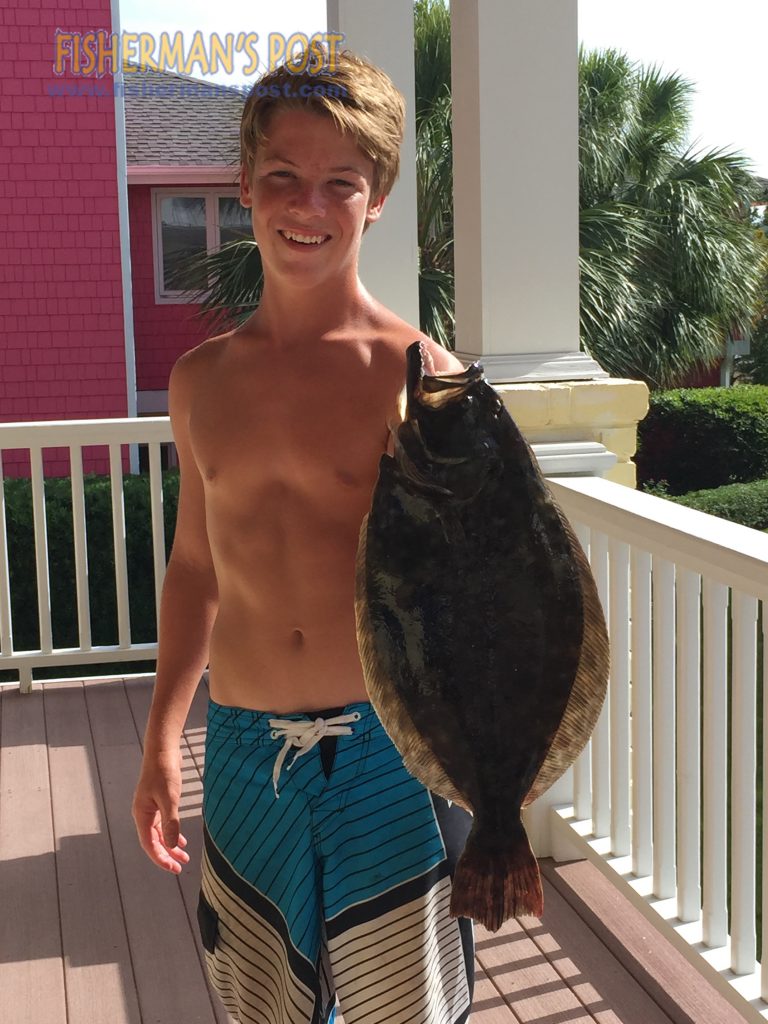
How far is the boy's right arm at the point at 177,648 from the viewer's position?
1664mm

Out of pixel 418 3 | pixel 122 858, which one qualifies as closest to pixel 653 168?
pixel 418 3

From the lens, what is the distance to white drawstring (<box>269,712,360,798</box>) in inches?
59.6

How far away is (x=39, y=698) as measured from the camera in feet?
16.5

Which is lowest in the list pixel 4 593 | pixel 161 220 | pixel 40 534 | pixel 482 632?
pixel 4 593

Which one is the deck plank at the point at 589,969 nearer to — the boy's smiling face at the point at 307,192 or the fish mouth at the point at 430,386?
the boy's smiling face at the point at 307,192

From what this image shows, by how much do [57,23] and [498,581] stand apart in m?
11.2

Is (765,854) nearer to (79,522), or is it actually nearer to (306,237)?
(306,237)

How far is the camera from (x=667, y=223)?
15.7 meters

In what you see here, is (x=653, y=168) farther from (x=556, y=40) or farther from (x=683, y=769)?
(x=683, y=769)


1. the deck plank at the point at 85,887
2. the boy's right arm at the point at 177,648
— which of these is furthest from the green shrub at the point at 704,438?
the boy's right arm at the point at 177,648

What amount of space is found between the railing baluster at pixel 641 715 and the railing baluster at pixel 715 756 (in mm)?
270

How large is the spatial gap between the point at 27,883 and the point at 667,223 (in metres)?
14.0

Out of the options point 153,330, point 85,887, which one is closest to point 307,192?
point 85,887

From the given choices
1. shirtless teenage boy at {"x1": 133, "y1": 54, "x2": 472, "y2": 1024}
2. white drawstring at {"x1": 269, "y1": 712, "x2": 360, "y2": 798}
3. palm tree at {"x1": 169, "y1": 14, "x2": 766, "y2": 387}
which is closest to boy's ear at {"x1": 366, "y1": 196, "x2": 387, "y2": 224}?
shirtless teenage boy at {"x1": 133, "y1": 54, "x2": 472, "y2": 1024}
